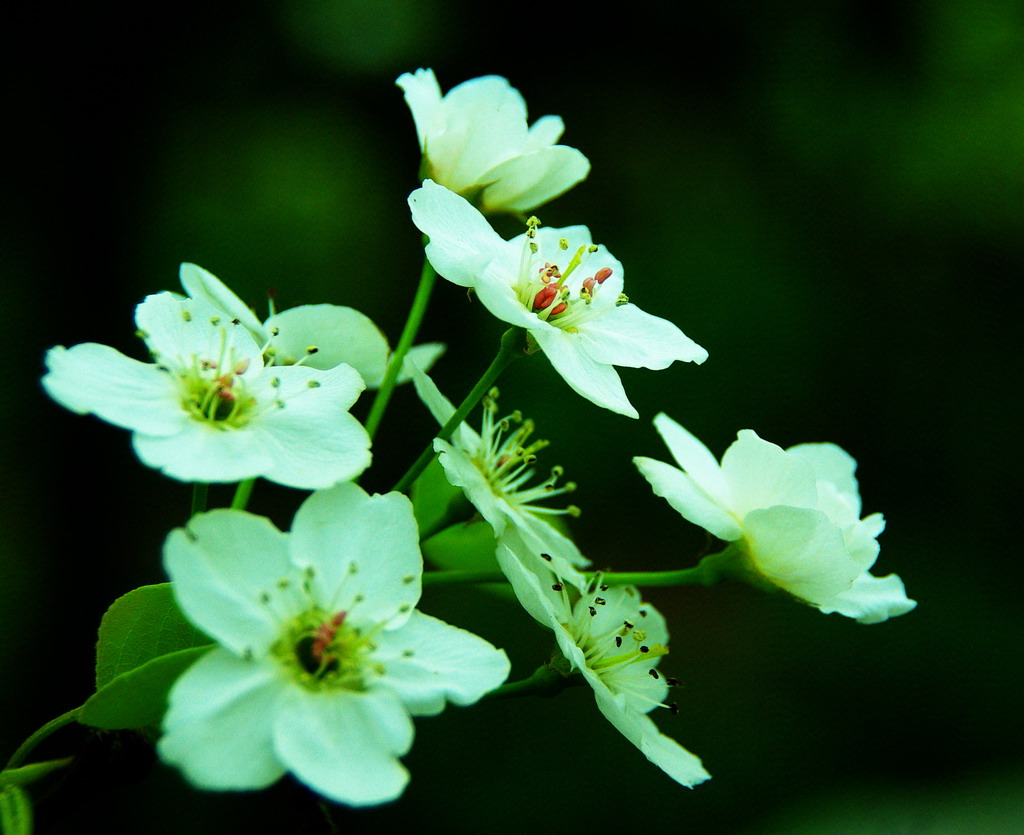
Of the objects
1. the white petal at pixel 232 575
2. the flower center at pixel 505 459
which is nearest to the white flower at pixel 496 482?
the flower center at pixel 505 459

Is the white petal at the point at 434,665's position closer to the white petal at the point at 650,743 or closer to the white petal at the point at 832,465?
the white petal at the point at 650,743

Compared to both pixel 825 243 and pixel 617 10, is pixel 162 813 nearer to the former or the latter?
pixel 825 243

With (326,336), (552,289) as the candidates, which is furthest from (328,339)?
(552,289)

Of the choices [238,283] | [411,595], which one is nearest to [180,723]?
[411,595]

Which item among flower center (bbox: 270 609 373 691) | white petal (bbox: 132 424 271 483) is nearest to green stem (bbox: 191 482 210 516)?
white petal (bbox: 132 424 271 483)

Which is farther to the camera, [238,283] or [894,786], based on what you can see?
[238,283]

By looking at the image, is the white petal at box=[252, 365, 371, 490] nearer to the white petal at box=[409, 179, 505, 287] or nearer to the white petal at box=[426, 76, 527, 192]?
the white petal at box=[409, 179, 505, 287]

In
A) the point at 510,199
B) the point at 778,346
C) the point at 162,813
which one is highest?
the point at 510,199
